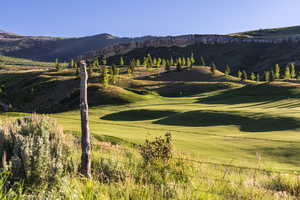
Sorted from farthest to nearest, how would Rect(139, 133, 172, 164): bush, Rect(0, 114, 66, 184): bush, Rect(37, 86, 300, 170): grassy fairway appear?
1. Rect(37, 86, 300, 170): grassy fairway
2. Rect(139, 133, 172, 164): bush
3. Rect(0, 114, 66, 184): bush

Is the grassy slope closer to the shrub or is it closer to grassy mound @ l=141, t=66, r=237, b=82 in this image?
the shrub

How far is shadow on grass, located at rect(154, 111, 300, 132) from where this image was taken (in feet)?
113

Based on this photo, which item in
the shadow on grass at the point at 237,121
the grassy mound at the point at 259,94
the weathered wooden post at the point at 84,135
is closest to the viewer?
the weathered wooden post at the point at 84,135

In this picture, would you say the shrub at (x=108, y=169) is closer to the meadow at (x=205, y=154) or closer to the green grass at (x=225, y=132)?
the meadow at (x=205, y=154)

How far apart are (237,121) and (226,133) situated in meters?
8.11

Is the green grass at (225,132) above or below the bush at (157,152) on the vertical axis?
below

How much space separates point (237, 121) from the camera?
128ft

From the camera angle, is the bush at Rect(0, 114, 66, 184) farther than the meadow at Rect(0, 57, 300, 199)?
Yes

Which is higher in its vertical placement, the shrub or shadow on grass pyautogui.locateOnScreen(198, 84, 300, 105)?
the shrub

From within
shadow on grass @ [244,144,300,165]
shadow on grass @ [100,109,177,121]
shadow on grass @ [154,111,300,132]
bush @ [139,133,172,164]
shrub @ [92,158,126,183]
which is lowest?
shadow on grass @ [100,109,177,121]

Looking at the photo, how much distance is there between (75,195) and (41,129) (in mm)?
3938

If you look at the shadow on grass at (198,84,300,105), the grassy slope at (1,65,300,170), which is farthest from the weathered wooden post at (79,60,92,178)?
the shadow on grass at (198,84,300,105)

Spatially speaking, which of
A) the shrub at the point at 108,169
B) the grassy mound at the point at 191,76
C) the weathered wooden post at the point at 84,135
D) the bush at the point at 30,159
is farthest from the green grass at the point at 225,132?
the grassy mound at the point at 191,76

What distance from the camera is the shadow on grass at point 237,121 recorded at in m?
34.5
